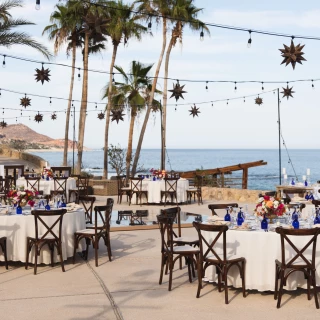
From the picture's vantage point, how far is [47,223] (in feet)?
24.9

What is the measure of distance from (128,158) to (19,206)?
59.6ft

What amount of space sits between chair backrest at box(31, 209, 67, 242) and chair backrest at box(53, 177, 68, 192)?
791 centimetres

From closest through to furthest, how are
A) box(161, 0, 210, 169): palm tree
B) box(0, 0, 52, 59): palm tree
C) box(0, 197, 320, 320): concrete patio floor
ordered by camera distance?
box(0, 197, 320, 320): concrete patio floor
box(0, 0, 52, 59): palm tree
box(161, 0, 210, 169): palm tree

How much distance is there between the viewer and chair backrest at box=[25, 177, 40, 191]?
15.0 metres

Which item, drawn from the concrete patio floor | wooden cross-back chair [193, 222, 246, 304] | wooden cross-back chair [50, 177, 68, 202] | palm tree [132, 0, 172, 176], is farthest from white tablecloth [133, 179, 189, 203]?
wooden cross-back chair [193, 222, 246, 304]

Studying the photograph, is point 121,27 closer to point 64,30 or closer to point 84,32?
point 84,32

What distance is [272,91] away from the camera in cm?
1759

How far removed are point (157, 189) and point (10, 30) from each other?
648cm

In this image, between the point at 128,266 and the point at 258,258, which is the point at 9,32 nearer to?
the point at 128,266

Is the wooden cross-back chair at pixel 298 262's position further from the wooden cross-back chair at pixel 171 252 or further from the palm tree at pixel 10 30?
the palm tree at pixel 10 30

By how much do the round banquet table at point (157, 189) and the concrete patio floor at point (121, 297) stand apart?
8041 mm

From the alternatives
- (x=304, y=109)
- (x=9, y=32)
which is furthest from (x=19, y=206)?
(x=304, y=109)

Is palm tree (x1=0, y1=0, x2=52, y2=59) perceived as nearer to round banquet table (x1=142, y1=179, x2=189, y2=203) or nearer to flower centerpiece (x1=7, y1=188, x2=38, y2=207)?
round banquet table (x1=142, y1=179, x2=189, y2=203)

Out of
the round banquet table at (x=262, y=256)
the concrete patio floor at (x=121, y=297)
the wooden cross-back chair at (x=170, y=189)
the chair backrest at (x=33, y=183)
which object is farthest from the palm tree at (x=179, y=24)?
the round banquet table at (x=262, y=256)
